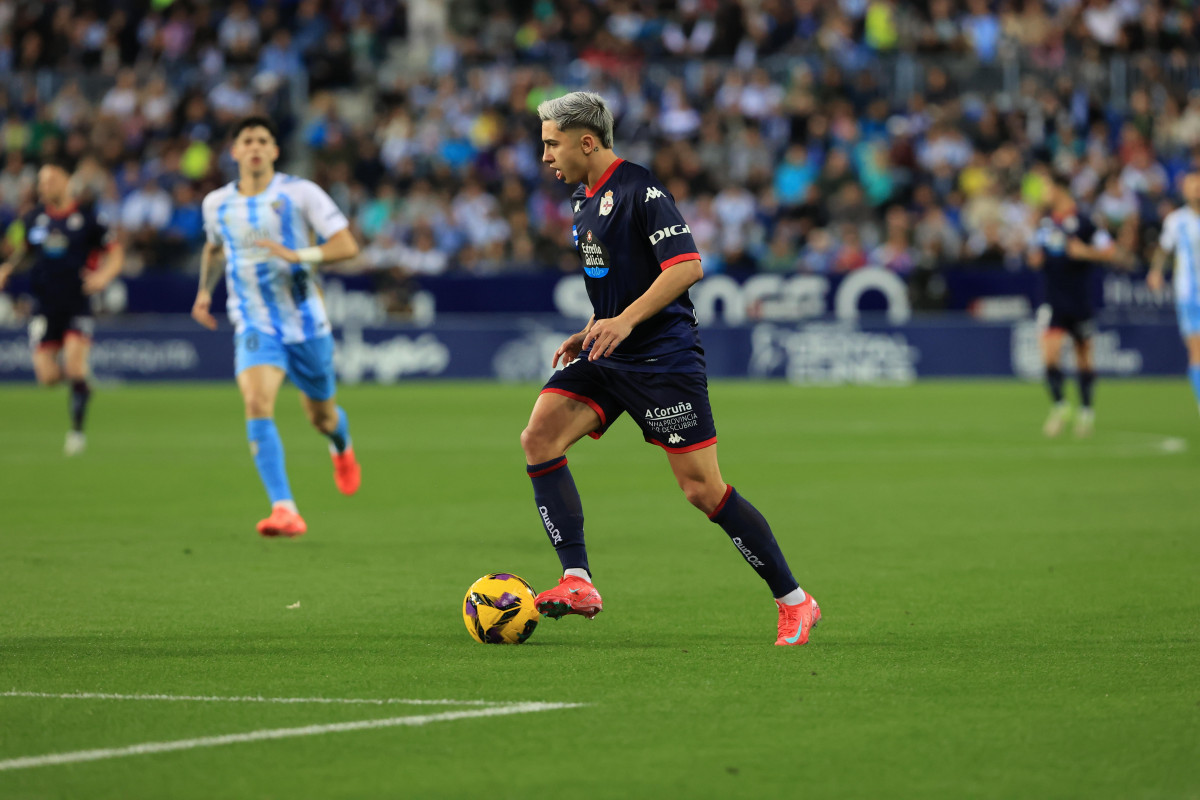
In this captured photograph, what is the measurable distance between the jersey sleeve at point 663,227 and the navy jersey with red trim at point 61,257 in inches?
432

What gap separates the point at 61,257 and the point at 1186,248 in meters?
11.1

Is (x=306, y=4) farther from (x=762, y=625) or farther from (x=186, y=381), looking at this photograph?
(x=762, y=625)

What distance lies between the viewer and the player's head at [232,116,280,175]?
10133 mm

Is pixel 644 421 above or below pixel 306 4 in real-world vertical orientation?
below

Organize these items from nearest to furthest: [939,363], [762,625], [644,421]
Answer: [644,421] → [762,625] → [939,363]

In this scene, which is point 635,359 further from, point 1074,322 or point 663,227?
point 1074,322

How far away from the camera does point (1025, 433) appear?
686 inches

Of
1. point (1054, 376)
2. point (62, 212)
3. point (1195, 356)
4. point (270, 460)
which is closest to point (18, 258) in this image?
point (62, 212)

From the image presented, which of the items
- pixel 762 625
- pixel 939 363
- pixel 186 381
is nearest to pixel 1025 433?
pixel 939 363

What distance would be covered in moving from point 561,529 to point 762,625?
3.24ft

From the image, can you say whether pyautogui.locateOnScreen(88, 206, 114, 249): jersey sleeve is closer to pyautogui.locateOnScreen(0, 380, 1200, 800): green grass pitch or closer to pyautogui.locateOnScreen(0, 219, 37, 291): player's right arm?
pyautogui.locateOnScreen(0, 219, 37, 291): player's right arm

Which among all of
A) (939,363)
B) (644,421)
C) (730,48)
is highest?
(730,48)

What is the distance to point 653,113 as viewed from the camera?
95.0ft

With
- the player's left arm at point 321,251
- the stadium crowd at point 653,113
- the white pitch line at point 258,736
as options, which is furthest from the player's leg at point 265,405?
Answer: the stadium crowd at point 653,113
